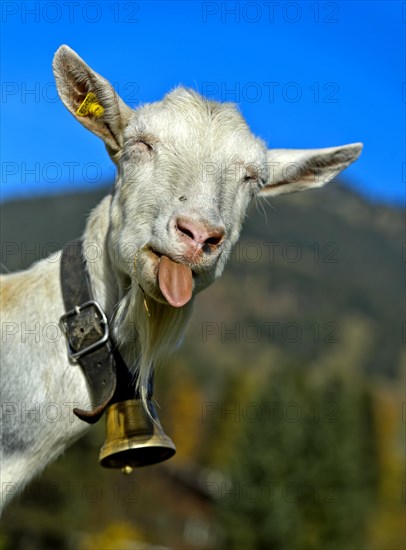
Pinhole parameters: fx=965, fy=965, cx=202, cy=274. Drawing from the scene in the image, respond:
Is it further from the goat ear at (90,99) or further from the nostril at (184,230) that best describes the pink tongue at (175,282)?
the goat ear at (90,99)

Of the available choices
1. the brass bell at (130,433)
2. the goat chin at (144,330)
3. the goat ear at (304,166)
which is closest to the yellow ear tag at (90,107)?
the goat chin at (144,330)

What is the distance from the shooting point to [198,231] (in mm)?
4844

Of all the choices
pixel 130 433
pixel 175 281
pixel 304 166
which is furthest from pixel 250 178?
pixel 130 433

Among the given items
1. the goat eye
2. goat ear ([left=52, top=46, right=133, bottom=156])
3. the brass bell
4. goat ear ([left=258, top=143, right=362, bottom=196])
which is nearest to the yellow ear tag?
goat ear ([left=52, top=46, right=133, bottom=156])

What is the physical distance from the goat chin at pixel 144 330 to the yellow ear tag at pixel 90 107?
1.09 m

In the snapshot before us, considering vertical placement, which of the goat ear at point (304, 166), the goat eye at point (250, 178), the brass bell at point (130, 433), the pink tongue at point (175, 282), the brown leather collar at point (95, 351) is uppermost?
the goat ear at point (304, 166)

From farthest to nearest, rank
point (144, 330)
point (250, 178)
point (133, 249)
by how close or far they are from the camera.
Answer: point (250, 178) < point (144, 330) < point (133, 249)

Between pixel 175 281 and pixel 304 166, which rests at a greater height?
pixel 304 166

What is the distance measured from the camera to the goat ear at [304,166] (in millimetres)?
6219

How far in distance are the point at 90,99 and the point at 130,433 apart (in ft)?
6.22

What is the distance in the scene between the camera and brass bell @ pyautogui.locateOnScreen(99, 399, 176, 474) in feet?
16.8

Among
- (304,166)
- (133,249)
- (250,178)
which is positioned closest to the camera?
(133,249)

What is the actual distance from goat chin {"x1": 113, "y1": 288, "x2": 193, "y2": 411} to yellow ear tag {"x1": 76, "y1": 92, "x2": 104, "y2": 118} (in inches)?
43.0

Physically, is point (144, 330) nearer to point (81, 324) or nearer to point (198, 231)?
point (81, 324)
